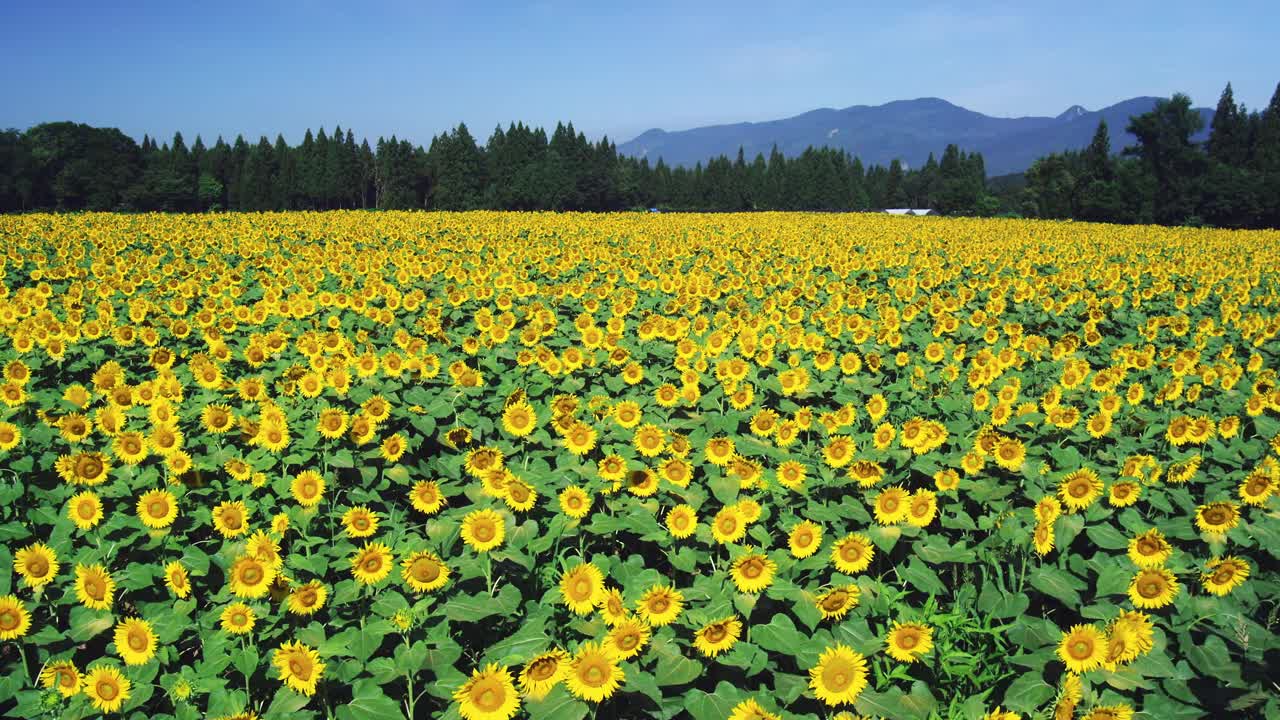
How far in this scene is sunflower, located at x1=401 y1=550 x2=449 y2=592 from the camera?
3.08 metres

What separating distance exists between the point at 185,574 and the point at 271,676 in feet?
2.75

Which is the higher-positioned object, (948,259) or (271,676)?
(948,259)

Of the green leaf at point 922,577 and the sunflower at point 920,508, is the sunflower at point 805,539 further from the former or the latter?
the sunflower at point 920,508

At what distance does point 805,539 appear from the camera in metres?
3.42

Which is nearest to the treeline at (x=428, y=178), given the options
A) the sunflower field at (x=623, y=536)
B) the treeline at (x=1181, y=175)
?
the treeline at (x=1181, y=175)

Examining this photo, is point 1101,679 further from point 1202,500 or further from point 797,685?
point 1202,500

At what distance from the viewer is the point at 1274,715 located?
2545 millimetres

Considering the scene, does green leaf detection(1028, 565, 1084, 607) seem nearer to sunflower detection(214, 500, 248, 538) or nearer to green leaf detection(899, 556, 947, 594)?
green leaf detection(899, 556, 947, 594)

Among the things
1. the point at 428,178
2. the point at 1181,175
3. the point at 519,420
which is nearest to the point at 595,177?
the point at 428,178

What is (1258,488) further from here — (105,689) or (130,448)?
(130,448)

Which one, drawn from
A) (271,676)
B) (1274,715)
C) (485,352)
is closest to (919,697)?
(1274,715)

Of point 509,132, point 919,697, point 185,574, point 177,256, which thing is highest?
point 509,132

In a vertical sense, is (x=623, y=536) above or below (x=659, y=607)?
below

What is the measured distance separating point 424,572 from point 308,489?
3.59 ft
